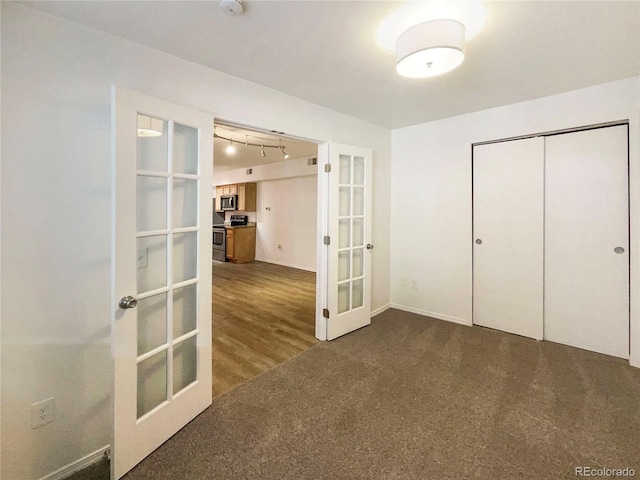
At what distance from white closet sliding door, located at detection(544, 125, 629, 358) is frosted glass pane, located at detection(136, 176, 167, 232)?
341 cm

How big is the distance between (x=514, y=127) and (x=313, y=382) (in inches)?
124

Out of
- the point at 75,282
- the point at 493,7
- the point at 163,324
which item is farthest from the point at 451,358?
the point at 75,282

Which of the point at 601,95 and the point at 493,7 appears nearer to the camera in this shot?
the point at 493,7

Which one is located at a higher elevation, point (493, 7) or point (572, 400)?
point (493, 7)

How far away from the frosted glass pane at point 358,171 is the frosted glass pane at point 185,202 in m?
1.88

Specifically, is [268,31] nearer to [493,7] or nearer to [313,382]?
[493,7]

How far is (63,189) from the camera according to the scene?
57.4 inches

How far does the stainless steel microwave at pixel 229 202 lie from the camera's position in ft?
26.1

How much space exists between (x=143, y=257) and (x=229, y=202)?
22.3 ft

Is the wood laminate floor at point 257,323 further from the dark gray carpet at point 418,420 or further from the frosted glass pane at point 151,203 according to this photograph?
the frosted glass pane at point 151,203

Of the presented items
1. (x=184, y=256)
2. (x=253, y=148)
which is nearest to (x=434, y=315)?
(x=184, y=256)

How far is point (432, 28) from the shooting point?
5.02ft

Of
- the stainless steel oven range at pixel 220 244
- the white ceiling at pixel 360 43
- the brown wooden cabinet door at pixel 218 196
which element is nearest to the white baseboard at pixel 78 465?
the white ceiling at pixel 360 43

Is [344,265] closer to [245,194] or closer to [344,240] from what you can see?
[344,240]
